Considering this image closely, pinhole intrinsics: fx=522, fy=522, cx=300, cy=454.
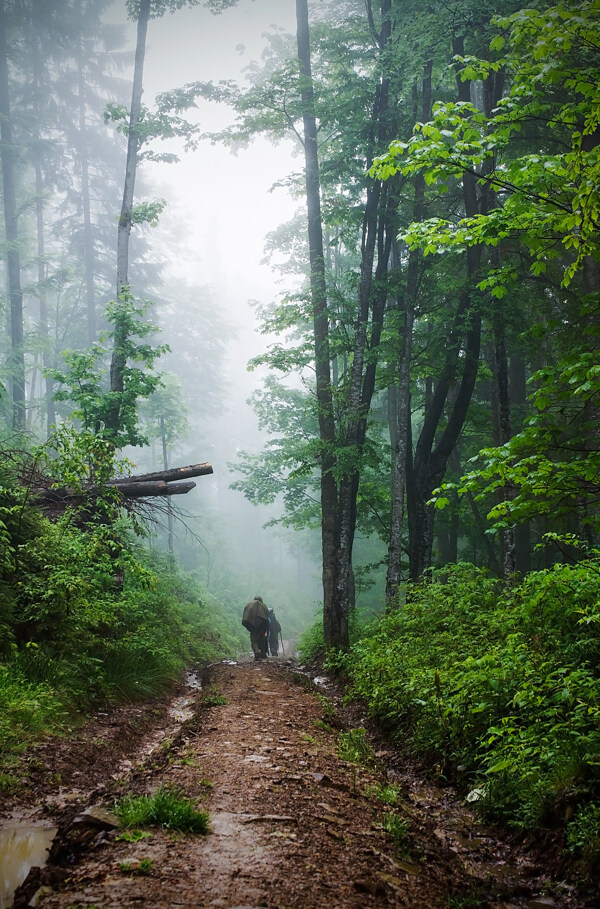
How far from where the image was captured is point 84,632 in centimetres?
690

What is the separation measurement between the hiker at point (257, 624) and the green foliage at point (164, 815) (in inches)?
448

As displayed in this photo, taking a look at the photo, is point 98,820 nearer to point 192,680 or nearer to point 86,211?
point 192,680

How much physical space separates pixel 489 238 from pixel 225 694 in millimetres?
7152

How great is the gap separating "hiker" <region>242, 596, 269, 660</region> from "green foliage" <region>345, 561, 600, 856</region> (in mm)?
7711

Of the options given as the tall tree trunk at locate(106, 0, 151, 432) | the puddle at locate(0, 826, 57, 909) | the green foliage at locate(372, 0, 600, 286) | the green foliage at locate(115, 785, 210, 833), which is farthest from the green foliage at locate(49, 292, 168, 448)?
the green foliage at locate(115, 785, 210, 833)

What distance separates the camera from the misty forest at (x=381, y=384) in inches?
174

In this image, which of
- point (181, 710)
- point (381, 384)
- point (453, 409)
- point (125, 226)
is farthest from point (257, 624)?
point (125, 226)

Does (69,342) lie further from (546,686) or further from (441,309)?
(546,686)

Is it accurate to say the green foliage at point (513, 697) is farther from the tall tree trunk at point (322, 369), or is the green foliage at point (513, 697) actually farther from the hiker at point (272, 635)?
the hiker at point (272, 635)

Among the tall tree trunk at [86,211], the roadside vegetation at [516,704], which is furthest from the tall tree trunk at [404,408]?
the tall tree trunk at [86,211]

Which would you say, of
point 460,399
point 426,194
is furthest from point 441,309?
point 426,194

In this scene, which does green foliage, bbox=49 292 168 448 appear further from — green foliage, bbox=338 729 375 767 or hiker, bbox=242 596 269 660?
green foliage, bbox=338 729 375 767

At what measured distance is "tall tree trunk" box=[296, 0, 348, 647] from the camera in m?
12.1

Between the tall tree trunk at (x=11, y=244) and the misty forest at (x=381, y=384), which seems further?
the tall tree trunk at (x=11, y=244)
